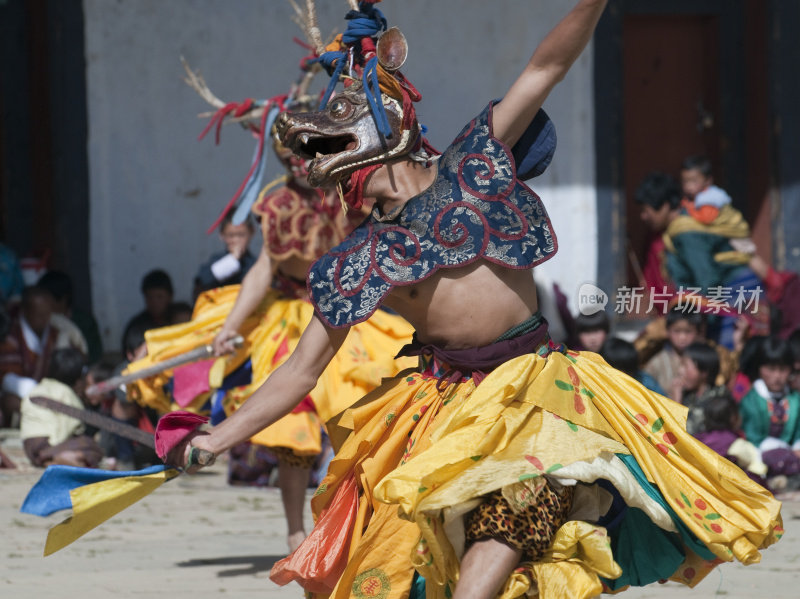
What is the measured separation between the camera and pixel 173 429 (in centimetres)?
340

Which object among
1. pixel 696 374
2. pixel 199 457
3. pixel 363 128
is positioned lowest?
pixel 696 374

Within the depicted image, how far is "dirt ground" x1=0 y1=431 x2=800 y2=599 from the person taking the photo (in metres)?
4.87

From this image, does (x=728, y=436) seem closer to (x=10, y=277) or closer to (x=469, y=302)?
(x=469, y=302)

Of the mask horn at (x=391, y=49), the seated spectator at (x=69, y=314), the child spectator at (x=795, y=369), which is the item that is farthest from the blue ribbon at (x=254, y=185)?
the child spectator at (x=795, y=369)

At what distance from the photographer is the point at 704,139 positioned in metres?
9.32

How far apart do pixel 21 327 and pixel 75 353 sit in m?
0.65

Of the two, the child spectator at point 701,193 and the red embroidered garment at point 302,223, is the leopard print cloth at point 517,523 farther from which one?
the child spectator at point 701,193

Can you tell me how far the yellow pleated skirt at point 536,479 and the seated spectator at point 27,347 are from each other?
191 inches

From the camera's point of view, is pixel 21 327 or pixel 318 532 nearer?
pixel 318 532

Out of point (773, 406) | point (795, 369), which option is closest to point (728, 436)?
point (773, 406)

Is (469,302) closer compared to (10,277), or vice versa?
(469,302)

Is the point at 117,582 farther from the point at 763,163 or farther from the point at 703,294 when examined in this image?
the point at 763,163

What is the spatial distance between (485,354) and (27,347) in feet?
17.2

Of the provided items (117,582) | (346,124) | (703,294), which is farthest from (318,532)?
(703,294)
